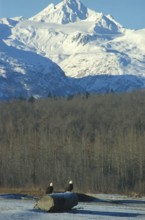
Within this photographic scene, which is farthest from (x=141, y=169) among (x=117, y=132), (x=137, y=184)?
(x=117, y=132)

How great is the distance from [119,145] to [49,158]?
58.5 feet

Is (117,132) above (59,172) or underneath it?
above

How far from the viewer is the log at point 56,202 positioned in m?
49.6

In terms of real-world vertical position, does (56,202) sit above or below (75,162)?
below

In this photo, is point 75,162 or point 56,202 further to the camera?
point 75,162

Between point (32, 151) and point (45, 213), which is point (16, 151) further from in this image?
point (45, 213)

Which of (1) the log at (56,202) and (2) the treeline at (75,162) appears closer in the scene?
(1) the log at (56,202)

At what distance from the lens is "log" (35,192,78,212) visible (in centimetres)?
4962

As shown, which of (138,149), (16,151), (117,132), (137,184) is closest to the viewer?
(137,184)

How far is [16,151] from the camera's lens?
151 m

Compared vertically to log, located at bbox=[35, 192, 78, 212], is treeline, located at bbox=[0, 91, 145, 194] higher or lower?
higher

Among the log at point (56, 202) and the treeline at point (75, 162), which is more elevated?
the treeline at point (75, 162)

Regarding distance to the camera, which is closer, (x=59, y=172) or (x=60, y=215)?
(x=60, y=215)

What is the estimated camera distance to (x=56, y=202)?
165 feet
